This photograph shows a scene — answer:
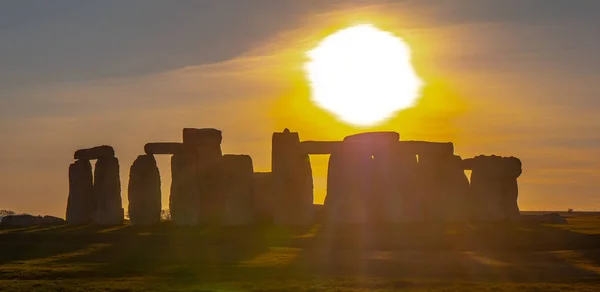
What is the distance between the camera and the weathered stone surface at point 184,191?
5947cm

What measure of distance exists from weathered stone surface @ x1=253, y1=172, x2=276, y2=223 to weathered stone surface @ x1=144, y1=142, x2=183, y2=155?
17.5 feet

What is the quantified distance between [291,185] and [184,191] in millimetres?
6344

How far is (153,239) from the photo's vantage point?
170 ft

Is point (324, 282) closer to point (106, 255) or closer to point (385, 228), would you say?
point (106, 255)

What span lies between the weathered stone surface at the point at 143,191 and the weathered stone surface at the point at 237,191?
4690 millimetres

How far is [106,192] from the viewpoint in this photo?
6338 centimetres

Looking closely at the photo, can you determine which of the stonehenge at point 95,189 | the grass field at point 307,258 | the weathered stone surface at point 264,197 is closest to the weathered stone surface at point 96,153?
the stonehenge at point 95,189

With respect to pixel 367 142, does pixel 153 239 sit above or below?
below

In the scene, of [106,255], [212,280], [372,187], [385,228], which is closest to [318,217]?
[372,187]

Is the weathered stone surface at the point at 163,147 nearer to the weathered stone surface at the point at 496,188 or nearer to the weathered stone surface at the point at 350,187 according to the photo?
the weathered stone surface at the point at 350,187

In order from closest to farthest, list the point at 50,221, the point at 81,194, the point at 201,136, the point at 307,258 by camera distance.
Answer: the point at 307,258
the point at 201,136
the point at 81,194
the point at 50,221

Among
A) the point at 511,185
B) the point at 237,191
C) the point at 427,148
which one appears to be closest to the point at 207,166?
the point at 237,191

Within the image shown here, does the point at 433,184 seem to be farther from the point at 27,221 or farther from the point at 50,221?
the point at 27,221

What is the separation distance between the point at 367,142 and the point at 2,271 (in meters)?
24.9
